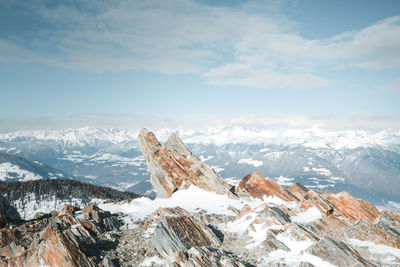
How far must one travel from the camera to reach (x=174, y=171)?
58812 millimetres

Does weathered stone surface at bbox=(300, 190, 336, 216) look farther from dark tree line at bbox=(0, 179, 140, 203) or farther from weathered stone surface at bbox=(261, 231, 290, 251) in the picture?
dark tree line at bbox=(0, 179, 140, 203)

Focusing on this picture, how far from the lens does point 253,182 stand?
57.3 meters

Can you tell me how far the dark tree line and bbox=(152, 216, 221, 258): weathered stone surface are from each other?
154m

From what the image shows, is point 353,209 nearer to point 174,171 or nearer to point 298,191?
point 298,191

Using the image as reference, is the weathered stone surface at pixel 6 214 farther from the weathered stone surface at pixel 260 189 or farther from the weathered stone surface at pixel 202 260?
the weathered stone surface at pixel 260 189

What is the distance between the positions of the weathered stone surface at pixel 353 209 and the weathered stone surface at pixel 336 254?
18.9 m

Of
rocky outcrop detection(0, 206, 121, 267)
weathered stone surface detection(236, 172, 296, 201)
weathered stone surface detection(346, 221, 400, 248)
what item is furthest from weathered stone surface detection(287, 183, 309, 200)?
rocky outcrop detection(0, 206, 121, 267)

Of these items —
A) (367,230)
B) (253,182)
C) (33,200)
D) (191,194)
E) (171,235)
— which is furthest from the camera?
(33,200)

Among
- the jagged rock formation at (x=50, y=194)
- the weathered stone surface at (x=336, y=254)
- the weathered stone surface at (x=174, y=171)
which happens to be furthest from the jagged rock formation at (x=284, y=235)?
the jagged rock formation at (x=50, y=194)

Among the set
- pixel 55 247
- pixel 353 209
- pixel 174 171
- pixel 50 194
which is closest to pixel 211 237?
pixel 55 247

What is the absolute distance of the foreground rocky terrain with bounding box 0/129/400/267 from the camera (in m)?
20.3

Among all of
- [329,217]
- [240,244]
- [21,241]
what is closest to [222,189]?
[329,217]

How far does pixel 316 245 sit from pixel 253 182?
1434 inches

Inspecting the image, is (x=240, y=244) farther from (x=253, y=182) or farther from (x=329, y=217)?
(x=253, y=182)
